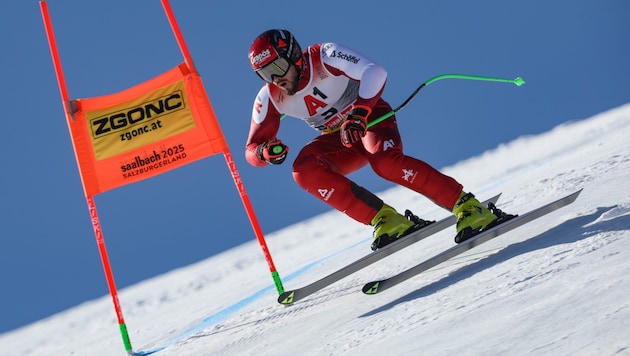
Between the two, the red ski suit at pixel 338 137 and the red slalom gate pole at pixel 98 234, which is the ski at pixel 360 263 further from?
the red slalom gate pole at pixel 98 234

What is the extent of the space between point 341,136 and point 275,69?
50 centimetres

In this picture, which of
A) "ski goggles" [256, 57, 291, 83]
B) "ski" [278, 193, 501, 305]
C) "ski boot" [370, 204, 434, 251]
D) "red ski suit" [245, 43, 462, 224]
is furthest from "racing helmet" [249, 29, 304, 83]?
"ski" [278, 193, 501, 305]

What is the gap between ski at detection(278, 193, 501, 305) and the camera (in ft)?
12.2

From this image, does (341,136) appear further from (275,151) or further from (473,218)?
(473,218)

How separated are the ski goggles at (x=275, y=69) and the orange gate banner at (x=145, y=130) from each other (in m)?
0.47

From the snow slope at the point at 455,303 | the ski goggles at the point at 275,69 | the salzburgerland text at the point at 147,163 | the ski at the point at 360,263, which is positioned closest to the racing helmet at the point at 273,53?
the ski goggles at the point at 275,69

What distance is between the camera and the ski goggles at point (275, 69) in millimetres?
4027

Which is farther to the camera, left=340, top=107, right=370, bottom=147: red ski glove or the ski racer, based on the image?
the ski racer

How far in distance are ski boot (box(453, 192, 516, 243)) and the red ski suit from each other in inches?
3.4

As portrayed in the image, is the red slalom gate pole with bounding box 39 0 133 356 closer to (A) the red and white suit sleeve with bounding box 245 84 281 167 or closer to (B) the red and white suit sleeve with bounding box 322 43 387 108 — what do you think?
(A) the red and white suit sleeve with bounding box 245 84 281 167

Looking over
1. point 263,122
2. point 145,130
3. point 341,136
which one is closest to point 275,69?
point 263,122

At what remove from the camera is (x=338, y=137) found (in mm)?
4398

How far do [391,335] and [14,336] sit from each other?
254 inches

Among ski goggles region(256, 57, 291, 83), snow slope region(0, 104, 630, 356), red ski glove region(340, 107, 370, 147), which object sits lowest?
snow slope region(0, 104, 630, 356)
